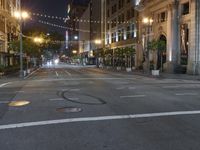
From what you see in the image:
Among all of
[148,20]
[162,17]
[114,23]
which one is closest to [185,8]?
[148,20]

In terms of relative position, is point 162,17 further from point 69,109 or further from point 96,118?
point 96,118

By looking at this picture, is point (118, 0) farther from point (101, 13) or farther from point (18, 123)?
point (18, 123)

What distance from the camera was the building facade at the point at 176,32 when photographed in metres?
38.3

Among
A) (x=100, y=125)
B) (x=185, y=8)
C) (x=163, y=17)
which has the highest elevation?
(x=185, y=8)

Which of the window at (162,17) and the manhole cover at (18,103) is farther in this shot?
the window at (162,17)

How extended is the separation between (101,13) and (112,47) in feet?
63.0

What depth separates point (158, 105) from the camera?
1303cm

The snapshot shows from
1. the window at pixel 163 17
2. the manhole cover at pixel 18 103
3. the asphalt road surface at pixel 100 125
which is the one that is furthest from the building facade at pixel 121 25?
the asphalt road surface at pixel 100 125

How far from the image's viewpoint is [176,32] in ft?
140

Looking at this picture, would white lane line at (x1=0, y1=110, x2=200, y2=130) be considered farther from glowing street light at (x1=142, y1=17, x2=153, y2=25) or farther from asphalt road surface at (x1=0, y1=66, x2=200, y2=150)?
glowing street light at (x1=142, y1=17, x2=153, y2=25)

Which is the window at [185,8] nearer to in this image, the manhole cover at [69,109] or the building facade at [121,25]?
the building facade at [121,25]

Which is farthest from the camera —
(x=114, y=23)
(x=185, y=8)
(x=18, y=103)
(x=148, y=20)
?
(x=114, y=23)

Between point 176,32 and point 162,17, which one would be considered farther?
point 162,17

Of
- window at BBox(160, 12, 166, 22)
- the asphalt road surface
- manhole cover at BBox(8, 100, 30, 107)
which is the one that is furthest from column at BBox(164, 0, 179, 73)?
manhole cover at BBox(8, 100, 30, 107)
